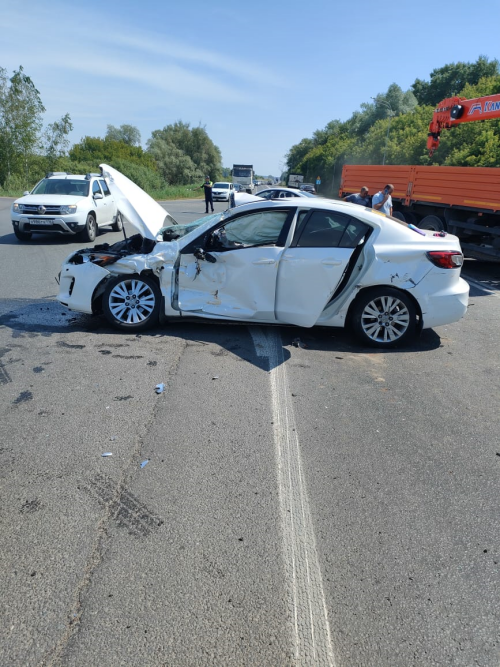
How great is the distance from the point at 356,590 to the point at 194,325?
447 centimetres

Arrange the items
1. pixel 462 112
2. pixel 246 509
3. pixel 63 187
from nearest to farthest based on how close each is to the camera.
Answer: pixel 246 509
pixel 462 112
pixel 63 187

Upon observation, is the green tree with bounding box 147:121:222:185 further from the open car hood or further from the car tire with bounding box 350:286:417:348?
the car tire with bounding box 350:286:417:348

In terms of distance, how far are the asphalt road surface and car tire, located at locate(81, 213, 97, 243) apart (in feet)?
28.4

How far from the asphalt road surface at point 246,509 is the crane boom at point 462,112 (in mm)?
8958

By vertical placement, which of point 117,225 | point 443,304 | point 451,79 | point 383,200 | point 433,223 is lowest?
point 117,225

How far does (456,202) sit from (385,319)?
24.2ft

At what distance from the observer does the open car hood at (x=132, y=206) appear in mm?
6480

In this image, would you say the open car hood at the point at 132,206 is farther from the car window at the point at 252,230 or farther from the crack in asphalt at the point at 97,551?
the crack in asphalt at the point at 97,551

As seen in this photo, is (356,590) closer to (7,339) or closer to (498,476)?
(498,476)

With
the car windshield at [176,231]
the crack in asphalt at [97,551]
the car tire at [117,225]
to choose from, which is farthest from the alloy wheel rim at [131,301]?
the car tire at [117,225]

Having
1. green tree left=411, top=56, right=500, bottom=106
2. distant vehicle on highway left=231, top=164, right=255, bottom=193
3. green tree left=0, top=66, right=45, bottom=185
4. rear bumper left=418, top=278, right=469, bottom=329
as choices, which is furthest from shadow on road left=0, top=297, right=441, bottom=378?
green tree left=411, top=56, right=500, bottom=106

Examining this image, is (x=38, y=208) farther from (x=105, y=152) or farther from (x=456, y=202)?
(x=105, y=152)

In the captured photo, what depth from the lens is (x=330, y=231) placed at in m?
5.76

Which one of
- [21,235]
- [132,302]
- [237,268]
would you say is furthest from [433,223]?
[21,235]
